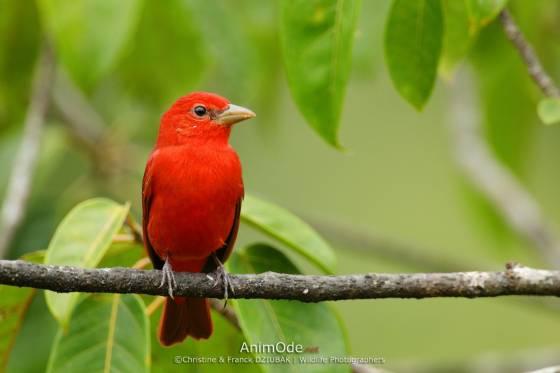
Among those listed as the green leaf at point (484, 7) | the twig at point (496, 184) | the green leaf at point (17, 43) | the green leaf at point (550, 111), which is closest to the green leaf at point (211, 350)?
the green leaf at point (550, 111)

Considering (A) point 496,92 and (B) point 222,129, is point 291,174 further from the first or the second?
(B) point 222,129

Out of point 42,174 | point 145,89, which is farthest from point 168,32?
point 42,174

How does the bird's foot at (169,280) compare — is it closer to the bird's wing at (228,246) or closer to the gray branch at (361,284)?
the gray branch at (361,284)

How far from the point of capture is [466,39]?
318cm

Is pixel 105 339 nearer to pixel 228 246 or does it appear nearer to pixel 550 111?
pixel 228 246

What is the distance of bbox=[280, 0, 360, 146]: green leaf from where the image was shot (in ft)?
8.84

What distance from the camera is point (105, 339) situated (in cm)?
→ 304

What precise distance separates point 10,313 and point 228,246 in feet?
3.05

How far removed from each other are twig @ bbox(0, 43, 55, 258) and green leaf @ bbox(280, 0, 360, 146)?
5.25 feet

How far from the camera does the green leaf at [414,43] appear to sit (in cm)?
273

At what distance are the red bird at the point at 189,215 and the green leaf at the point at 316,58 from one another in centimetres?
87

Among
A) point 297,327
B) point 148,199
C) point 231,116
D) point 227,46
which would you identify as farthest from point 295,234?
point 227,46

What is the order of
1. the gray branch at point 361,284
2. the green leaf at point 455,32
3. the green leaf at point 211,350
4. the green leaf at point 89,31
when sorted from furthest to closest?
the green leaf at point 89,31 < the green leaf at point 211,350 < the green leaf at point 455,32 < the gray branch at point 361,284

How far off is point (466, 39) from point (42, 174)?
10.8 ft
